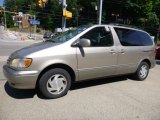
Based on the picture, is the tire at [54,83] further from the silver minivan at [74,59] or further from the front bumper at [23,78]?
the front bumper at [23,78]

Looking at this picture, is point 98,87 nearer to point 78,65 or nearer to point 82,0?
point 78,65

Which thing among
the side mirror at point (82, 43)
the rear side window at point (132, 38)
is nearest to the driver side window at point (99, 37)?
the side mirror at point (82, 43)

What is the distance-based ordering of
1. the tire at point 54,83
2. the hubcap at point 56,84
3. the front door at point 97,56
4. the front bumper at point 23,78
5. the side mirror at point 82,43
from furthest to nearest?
the front door at point 97,56, the side mirror at point 82,43, the hubcap at point 56,84, the tire at point 54,83, the front bumper at point 23,78

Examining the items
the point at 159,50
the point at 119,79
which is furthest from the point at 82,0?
the point at 119,79

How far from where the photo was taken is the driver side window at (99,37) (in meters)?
5.96

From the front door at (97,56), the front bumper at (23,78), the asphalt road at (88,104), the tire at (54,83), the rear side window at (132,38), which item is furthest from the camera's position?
the rear side window at (132,38)

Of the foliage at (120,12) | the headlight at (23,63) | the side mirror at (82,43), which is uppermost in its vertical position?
the foliage at (120,12)

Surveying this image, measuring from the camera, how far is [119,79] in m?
7.52

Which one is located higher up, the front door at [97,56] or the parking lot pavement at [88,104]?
the front door at [97,56]

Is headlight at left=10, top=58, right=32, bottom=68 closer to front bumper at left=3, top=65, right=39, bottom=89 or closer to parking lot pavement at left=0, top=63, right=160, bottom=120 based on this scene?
front bumper at left=3, top=65, right=39, bottom=89

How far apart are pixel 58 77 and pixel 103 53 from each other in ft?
4.42

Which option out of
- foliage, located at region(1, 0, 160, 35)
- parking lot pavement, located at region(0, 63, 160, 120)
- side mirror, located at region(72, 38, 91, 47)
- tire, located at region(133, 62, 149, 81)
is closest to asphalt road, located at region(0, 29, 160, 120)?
parking lot pavement, located at region(0, 63, 160, 120)

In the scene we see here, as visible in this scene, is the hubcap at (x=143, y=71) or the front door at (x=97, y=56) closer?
the front door at (x=97, y=56)

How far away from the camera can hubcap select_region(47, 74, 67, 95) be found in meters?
5.37
